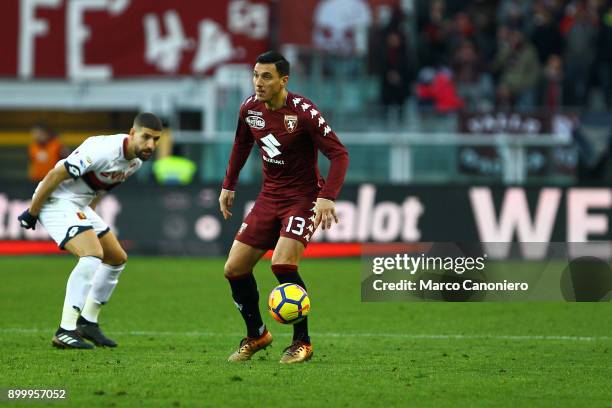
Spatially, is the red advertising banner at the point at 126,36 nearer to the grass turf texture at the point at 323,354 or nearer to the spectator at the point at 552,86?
the spectator at the point at 552,86

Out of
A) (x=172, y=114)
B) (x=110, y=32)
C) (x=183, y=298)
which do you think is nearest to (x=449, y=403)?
(x=183, y=298)

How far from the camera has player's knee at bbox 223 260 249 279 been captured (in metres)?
9.19

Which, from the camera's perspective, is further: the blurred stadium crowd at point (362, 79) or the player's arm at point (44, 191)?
the blurred stadium crowd at point (362, 79)

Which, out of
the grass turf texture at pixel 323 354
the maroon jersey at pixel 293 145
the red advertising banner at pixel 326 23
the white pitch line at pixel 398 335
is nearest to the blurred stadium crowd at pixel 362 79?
the red advertising banner at pixel 326 23

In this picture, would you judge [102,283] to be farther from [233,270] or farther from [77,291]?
[233,270]

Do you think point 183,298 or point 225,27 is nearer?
point 183,298

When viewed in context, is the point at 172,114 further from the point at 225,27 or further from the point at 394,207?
the point at 394,207

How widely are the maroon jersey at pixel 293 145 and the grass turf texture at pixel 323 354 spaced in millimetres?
1289

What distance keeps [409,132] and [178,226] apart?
216 inches

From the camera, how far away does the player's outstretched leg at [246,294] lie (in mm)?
9188

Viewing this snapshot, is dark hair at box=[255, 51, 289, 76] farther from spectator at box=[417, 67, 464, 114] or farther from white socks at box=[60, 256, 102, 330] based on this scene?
spectator at box=[417, 67, 464, 114]

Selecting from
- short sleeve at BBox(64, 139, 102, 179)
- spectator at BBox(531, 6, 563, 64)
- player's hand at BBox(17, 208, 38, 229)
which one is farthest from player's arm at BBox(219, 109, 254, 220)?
spectator at BBox(531, 6, 563, 64)

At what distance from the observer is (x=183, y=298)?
48.1 feet

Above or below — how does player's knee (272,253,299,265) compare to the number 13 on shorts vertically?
below
